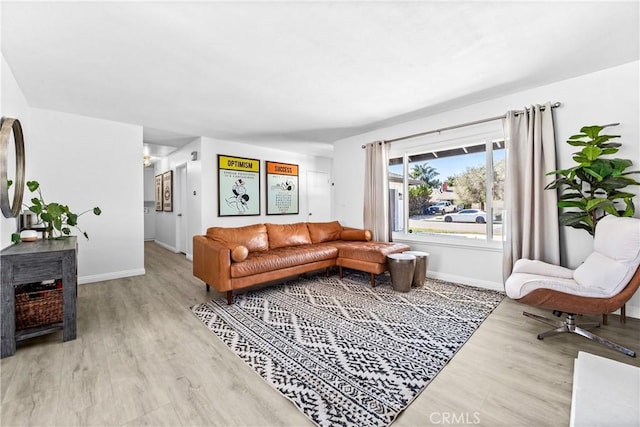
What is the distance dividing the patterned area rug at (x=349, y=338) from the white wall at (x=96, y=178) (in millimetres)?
2171

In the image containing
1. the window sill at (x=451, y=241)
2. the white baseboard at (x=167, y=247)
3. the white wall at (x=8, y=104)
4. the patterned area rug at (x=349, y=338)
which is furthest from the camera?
the white baseboard at (x=167, y=247)

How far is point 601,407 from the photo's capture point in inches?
42.3

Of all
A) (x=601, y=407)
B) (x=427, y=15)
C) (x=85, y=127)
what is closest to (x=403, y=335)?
(x=601, y=407)

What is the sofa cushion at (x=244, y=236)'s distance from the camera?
3.29 meters

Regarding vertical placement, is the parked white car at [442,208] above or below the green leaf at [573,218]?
above

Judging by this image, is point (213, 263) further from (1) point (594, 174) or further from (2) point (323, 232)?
(1) point (594, 174)

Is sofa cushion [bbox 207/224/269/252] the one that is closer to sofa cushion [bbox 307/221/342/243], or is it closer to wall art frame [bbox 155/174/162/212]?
sofa cushion [bbox 307/221/342/243]

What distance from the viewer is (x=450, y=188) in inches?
153

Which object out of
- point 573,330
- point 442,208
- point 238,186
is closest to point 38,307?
point 238,186

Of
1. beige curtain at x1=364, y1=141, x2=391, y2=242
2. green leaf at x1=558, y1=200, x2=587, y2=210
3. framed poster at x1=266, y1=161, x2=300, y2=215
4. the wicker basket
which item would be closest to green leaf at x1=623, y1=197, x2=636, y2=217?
green leaf at x1=558, y1=200, x2=587, y2=210

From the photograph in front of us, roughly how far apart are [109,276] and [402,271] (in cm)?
414

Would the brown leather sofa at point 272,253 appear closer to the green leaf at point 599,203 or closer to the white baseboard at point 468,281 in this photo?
the white baseboard at point 468,281

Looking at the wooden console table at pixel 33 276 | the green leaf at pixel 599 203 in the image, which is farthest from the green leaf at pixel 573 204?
the wooden console table at pixel 33 276

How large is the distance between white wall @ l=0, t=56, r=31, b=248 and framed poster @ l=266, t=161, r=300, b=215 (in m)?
3.59
